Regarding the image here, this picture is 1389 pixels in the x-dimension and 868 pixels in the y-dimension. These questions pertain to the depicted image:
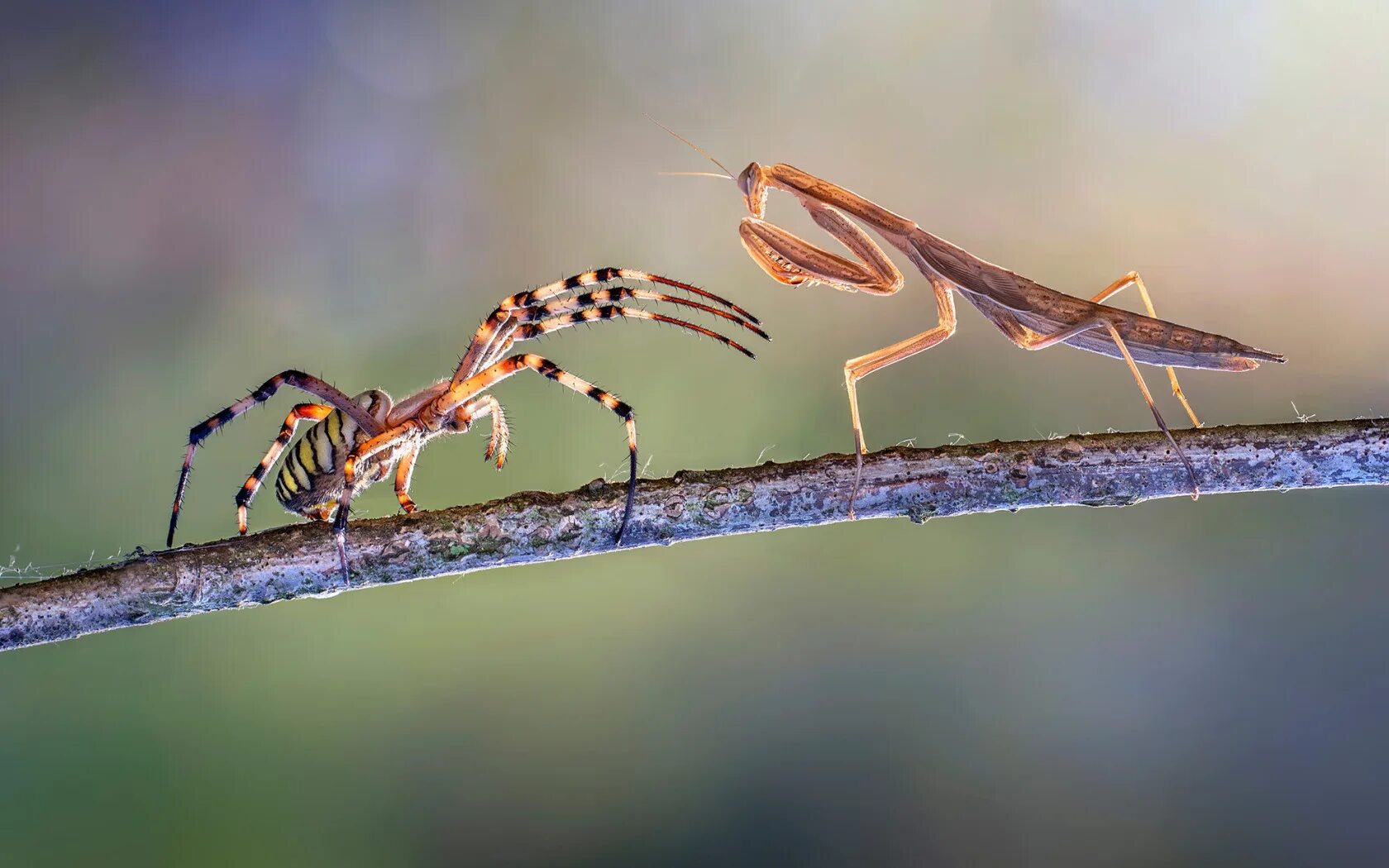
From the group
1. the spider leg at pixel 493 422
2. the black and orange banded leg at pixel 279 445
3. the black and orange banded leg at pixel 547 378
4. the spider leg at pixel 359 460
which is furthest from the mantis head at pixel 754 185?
the black and orange banded leg at pixel 279 445

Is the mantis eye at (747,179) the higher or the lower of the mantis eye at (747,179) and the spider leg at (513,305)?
the higher

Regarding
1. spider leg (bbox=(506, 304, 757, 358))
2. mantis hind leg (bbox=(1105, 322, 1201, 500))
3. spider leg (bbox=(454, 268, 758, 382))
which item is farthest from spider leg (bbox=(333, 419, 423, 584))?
mantis hind leg (bbox=(1105, 322, 1201, 500))

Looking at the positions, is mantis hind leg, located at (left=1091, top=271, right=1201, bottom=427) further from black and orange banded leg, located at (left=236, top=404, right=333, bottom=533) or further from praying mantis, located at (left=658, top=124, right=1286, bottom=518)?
black and orange banded leg, located at (left=236, top=404, right=333, bottom=533)

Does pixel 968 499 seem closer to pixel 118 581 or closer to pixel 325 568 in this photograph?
pixel 325 568

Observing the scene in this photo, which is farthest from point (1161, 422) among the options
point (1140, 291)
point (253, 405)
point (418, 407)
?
point (253, 405)

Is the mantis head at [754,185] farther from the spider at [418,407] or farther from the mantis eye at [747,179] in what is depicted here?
the spider at [418,407]

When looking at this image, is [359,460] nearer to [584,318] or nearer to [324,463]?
[324,463]
